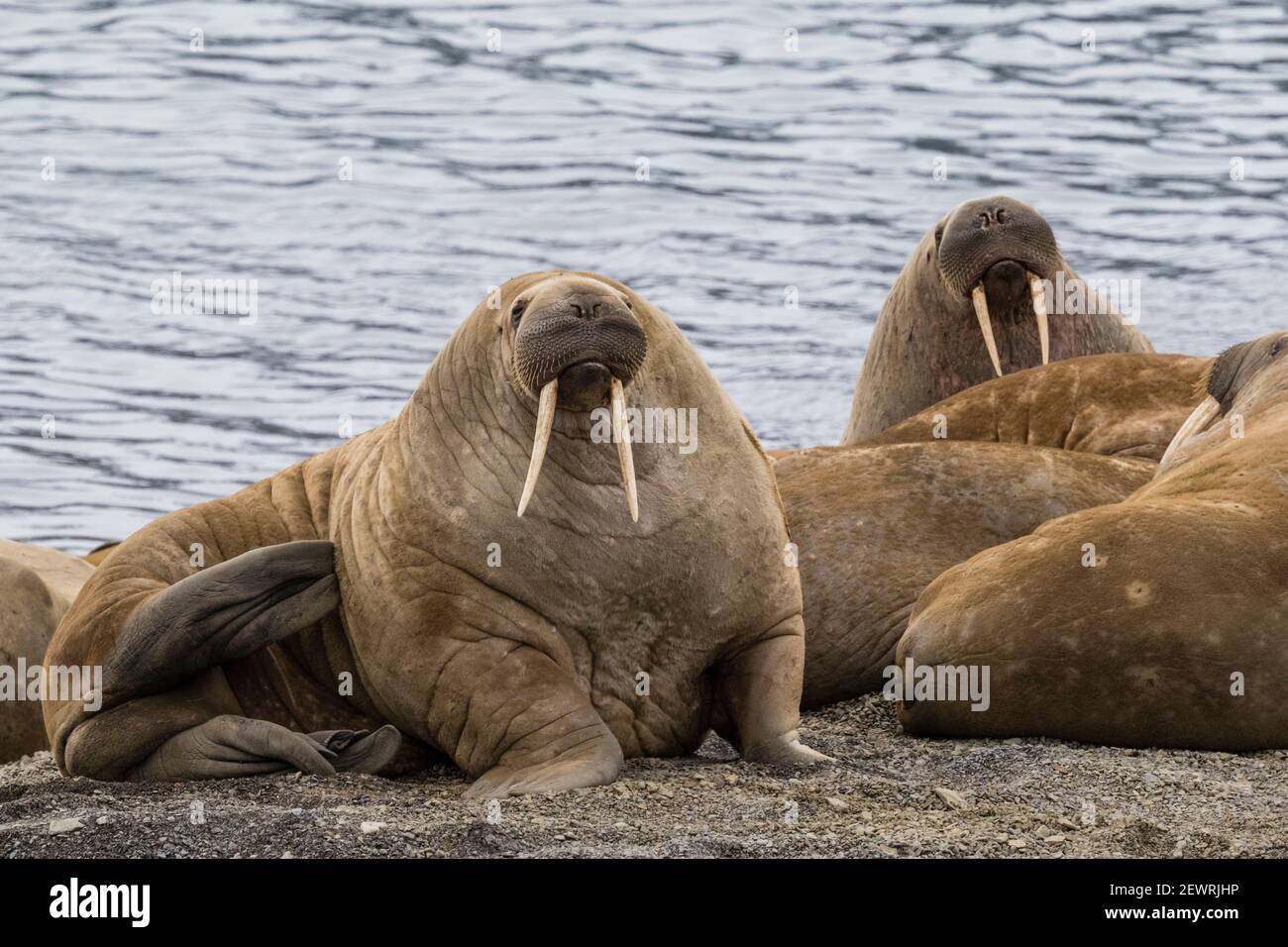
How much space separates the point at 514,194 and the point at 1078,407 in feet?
54.6

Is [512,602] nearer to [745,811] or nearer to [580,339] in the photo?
[580,339]

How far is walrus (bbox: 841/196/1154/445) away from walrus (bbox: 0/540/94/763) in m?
3.50

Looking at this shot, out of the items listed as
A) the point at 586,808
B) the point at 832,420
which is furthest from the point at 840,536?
the point at 832,420

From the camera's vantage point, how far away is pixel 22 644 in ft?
21.6

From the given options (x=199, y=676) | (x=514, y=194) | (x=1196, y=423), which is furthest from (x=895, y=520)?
(x=514, y=194)

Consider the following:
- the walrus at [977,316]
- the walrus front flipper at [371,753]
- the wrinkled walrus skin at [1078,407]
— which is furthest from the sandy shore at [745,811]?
the walrus at [977,316]

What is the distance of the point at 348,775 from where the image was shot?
4926mm

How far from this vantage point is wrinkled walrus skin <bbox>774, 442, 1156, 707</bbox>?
612 centimetres

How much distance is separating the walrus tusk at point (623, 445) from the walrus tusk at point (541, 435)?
15cm

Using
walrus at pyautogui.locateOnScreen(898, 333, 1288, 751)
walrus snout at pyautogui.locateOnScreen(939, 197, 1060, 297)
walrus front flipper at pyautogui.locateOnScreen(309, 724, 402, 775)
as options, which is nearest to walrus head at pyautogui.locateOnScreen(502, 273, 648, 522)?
walrus front flipper at pyautogui.locateOnScreen(309, 724, 402, 775)

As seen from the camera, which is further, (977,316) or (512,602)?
(977,316)

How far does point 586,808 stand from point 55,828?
1101 mm

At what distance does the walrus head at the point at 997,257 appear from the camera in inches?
304
